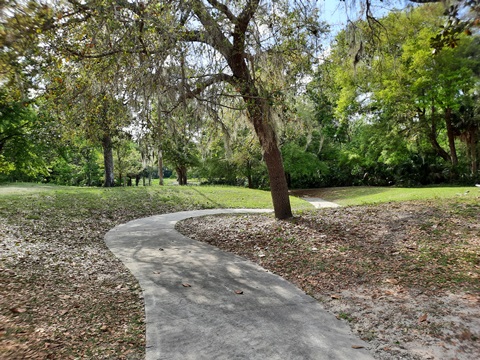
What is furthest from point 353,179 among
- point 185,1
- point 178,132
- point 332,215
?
point 185,1

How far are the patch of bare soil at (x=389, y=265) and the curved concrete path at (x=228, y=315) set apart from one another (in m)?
0.34

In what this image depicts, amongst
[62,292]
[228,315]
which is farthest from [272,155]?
[62,292]

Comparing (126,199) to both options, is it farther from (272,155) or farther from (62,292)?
(62,292)

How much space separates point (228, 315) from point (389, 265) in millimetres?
2718

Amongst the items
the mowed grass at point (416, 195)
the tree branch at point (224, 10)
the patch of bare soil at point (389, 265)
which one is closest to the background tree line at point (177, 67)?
the tree branch at point (224, 10)

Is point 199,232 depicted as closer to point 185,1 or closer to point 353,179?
point 185,1

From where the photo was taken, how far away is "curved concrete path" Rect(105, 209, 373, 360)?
9.71 feet

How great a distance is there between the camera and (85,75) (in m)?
6.32

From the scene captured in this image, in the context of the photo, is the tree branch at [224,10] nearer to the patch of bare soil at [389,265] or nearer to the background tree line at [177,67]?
the background tree line at [177,67]

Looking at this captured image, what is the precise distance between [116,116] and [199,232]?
3.64 m

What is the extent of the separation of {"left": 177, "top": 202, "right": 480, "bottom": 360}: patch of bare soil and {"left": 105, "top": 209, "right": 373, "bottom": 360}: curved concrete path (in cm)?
34

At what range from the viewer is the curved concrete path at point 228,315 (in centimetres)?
296

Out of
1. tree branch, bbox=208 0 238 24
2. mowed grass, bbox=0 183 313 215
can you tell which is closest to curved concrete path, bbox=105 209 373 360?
tree branch, bbox=208 0 238 24

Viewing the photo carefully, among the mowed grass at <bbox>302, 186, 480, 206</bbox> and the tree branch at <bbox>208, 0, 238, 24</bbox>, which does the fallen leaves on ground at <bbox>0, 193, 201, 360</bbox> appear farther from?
the mowed grass at <bbox>302, 186, 480, 206</bbox>
